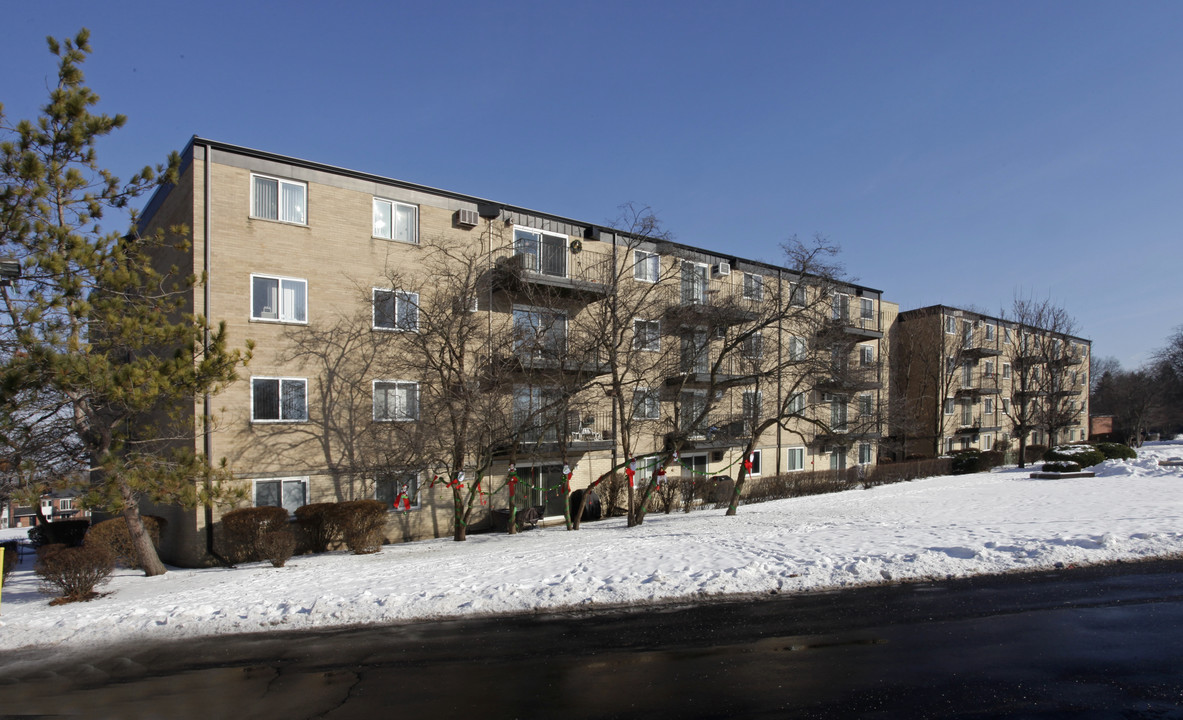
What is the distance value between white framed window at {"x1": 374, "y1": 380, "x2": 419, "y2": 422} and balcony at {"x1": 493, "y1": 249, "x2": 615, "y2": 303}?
397cm

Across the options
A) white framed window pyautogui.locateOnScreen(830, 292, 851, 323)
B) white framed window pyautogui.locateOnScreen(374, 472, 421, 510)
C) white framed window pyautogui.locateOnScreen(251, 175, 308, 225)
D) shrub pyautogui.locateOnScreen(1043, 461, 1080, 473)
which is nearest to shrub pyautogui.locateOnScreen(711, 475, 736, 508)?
white framed window pyautogui.locateOnScreen(830, 292, 851, 323)

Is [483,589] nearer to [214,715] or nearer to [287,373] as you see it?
[214,715]

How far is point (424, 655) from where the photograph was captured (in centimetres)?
762

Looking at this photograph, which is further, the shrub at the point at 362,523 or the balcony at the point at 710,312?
the balcony at the point at 710,312

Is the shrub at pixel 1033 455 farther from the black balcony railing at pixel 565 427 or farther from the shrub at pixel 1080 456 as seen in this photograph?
the black balcony railing at pixel 565 427

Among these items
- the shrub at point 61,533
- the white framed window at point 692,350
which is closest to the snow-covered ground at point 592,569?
the shrub at point 61,533

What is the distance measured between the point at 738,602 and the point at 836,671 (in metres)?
2.95

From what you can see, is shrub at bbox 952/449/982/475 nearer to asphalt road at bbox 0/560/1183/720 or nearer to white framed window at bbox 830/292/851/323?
white framed window at bbox 830/292/851/323

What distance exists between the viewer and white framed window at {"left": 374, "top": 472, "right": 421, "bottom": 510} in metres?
17.9

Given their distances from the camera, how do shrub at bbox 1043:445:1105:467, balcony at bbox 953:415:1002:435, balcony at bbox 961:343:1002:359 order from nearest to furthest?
1. shrub at bbox 1043:445:1105:467
2. balcony at bbox 961:343:1002:359
3. balcony at bbox 953:415:1002:435

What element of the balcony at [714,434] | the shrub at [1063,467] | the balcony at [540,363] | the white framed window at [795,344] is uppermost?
the white framed window at [795,344]

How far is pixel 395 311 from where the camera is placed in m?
18.6

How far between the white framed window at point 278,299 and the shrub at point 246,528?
4.73 m

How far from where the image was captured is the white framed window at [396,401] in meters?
18.4
